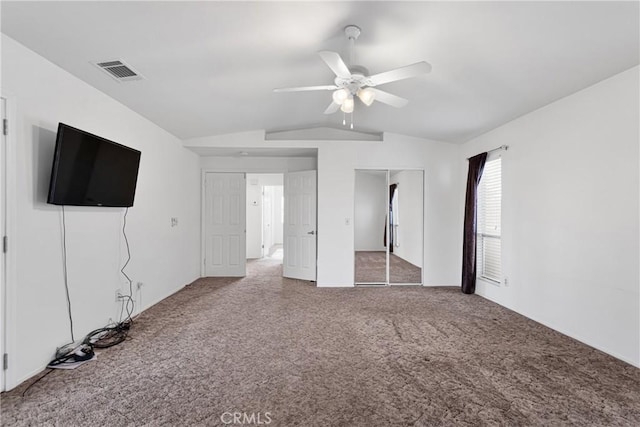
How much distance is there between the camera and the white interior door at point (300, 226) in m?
5.61

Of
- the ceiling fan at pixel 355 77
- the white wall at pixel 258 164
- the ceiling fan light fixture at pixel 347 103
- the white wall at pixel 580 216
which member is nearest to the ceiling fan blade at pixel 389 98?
the ceiling fan at pixel 355 77

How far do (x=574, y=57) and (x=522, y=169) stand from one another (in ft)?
5.47

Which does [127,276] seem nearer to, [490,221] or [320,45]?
[320,45]

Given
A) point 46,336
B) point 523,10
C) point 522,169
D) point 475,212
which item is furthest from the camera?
point 475,212

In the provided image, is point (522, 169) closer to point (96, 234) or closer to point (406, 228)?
point (406, 228)

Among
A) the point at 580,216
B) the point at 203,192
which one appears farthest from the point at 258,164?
the point at 580,216

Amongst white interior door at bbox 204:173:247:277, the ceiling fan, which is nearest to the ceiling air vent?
the ceiling fan

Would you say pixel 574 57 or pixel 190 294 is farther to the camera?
pixel 190 294

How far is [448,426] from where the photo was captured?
1.84m

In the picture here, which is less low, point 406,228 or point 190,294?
point 406,228

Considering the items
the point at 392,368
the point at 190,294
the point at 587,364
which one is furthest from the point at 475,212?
the point at 190,294

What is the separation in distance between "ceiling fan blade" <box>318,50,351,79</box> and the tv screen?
6.54 ft

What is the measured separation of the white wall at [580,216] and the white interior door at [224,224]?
4.44m

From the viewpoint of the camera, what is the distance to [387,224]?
5316 millimetres
